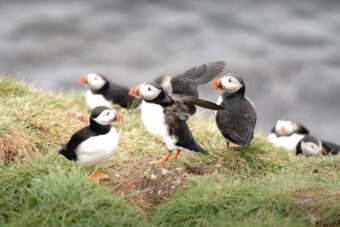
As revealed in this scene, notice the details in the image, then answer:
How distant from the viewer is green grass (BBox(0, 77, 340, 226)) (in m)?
4.81

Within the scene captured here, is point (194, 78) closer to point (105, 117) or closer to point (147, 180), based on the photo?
point (147, 180)

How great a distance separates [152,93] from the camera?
5.71 m

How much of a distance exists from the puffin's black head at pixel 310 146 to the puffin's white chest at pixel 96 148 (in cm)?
402

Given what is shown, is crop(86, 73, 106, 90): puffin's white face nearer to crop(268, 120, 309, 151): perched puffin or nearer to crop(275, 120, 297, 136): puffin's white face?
crop(268, 120, 309, 151): perched puffin

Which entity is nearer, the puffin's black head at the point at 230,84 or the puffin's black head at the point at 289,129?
the puffin's black head at the point at 230,84

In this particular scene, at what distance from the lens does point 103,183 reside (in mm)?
5215

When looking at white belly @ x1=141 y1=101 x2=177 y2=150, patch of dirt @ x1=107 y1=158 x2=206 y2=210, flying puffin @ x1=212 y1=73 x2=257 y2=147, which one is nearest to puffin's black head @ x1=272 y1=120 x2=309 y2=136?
flying puffin @ x1=212 y1=73 x2=257 y2=147

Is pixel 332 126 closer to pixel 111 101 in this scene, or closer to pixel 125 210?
pixel 111 101

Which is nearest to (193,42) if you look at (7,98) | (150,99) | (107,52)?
(107,52)

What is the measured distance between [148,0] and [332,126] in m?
5.80

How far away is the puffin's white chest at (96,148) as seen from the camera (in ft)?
16.6

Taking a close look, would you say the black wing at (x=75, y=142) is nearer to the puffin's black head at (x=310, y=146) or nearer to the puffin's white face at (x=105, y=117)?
the puffin's white face at (x=105, y=117)

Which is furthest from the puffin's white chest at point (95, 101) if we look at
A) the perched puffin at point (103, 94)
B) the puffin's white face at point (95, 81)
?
the puffin's white face at point (95, 81)

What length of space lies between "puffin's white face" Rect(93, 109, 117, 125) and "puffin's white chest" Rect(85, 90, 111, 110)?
396 centimetres
